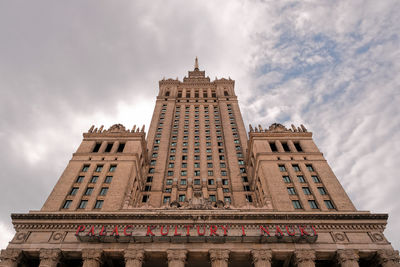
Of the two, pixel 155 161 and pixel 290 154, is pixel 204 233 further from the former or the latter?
pixel 155 161

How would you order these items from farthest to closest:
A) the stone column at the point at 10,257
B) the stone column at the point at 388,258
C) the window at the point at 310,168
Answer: the window at the point at 310,168 < the stone column at the point at 388,258 < the stone column at the point at 10,257

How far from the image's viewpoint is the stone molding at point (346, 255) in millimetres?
30250

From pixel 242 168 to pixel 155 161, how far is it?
793 inches

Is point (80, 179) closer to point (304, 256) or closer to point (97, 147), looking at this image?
point (97, 147)

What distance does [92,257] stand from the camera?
3025 centimetres

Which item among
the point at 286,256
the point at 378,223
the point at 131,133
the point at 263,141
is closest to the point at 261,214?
the point at 286,256

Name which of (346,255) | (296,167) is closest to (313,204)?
(296,167)

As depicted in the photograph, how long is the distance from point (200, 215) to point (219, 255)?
5.64 m

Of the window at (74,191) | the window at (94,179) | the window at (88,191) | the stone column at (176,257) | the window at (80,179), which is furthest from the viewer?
the window at (94,179)

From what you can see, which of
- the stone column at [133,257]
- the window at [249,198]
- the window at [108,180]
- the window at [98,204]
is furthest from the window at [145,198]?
the stone column at [133,257]

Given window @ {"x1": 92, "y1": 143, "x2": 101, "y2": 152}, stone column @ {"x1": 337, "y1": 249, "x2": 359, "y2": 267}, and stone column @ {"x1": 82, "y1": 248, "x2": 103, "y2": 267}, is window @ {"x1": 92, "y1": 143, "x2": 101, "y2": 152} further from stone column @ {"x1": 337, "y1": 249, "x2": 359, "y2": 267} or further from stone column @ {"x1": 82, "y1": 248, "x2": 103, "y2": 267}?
stone column @ {"x1": 337, "y1": 249, "x2": 359, "y2": 267}

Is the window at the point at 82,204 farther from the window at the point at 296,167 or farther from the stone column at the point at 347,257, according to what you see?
the stone column at the point at 347,257

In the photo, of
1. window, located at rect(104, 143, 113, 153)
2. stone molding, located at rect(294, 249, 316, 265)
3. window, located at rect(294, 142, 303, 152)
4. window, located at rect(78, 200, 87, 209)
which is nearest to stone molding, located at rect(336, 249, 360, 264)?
stone molding, located at rect(294, 249, 316, 265)

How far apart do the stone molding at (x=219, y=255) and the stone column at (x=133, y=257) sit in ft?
26.7
